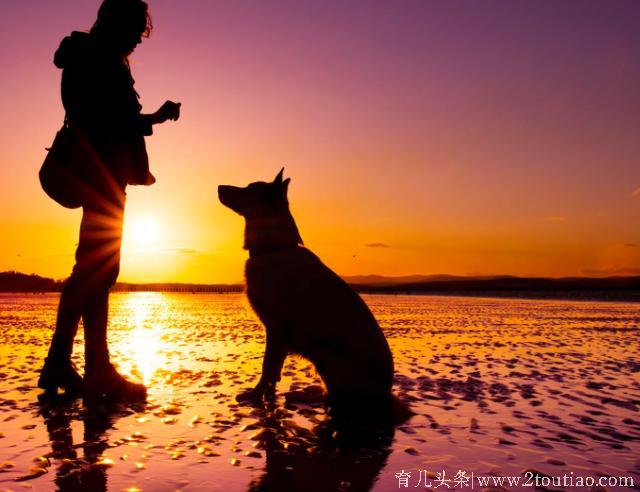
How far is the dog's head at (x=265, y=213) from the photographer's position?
6035 millimetres

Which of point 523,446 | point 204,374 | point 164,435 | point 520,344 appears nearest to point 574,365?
point 520,344

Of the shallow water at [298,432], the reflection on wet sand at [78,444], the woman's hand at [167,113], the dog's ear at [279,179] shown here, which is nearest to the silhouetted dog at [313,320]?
the dog's ear at [279,179]

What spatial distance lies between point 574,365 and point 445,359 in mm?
1964

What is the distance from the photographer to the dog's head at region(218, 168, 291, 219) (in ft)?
20.4

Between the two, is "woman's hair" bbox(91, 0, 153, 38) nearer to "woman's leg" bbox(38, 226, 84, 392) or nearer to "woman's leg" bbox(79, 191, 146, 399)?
"woman's leg" bbox(79, 191, 146, 399)

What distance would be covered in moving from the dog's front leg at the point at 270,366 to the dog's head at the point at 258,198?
1.54m

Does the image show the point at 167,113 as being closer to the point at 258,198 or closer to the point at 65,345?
the point at 258,198

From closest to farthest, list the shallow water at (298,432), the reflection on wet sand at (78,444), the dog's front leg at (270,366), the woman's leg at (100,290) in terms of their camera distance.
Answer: the reflection on wet sand at (78,444)
the shallow water at (298,432)
the woman's leg at (100,290)
the dog's front leg at (270,366)

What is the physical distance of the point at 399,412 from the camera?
472 centimetres

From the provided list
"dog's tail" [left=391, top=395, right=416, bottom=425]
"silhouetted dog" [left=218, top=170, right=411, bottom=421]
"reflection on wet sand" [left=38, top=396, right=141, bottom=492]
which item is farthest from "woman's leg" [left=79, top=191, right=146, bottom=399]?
"dog's tail" [left=391, top=395, right=416, bottom=425]

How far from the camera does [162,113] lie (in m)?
5.48

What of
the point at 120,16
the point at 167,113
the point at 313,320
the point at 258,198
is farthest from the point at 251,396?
the point at 120,16

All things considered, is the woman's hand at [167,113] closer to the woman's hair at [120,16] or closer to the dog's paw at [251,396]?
the woman's hair at [120,16]

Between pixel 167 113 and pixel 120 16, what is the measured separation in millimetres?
1018
